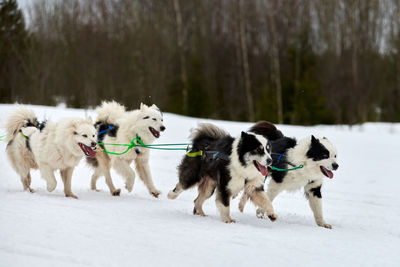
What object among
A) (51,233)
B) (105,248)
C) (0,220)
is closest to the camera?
(105,248)

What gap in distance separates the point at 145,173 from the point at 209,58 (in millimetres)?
21323

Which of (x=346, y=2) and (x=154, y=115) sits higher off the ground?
(x=346, y=2)

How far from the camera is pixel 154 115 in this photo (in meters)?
6.71

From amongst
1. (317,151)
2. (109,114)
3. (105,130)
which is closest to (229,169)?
(317,151)

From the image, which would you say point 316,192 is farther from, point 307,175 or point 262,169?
point 262,169

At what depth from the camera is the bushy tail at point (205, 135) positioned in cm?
601

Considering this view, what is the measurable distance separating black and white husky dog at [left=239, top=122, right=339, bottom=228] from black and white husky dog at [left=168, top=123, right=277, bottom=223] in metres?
0.29

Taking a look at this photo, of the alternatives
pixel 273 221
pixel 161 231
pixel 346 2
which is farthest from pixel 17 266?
pixel 346 2

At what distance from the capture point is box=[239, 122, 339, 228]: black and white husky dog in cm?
564

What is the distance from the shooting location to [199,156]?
5.93m

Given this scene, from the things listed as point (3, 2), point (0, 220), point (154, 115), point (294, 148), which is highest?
point (3, 2)

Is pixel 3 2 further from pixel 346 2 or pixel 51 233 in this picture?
pixel 51 233

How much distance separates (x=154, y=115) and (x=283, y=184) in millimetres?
2253

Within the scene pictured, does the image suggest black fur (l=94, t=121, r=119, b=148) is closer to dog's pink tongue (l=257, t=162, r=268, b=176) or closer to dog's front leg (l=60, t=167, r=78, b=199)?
dog's front leg (l=60, t=167, r=78, b=199)
